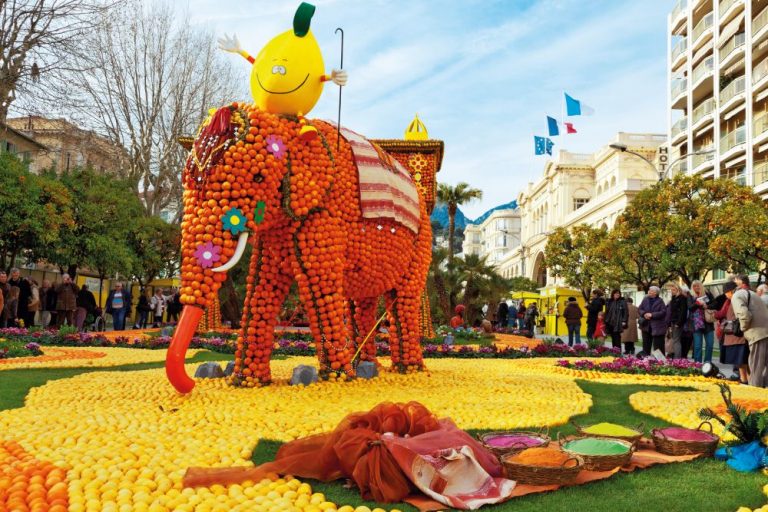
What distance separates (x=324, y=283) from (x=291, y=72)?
2373mm

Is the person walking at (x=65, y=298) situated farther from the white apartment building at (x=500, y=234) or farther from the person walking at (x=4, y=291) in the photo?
the white apartment building at (x=500, y=234)

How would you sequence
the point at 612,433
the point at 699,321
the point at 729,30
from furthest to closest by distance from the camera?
1. the point at 729,30
2. the point at 699,321
3. the point at 612,433

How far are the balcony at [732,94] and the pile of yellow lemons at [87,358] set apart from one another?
33755 millimetres

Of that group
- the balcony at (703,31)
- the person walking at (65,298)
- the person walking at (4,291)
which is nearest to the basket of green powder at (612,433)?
the person walking at (4,291)

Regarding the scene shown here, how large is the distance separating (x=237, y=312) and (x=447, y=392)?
17534 mm

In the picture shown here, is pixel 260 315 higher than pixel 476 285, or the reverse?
pixel 476 285

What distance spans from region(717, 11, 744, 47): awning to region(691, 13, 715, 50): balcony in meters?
1.85

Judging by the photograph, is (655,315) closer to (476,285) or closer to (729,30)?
(476,285)

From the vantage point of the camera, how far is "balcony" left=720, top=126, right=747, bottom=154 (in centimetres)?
3594

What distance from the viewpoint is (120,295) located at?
66.5 feet

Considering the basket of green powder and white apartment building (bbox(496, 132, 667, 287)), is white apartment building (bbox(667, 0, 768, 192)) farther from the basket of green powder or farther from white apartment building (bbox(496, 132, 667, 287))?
the basket of green powder

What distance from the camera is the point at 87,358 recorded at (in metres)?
11.1

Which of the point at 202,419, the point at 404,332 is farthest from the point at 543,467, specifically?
the point at 404,332

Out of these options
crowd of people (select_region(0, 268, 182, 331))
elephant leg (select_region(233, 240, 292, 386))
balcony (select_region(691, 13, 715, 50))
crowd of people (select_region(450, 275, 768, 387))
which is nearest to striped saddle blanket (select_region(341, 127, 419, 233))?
elephant leg (select_region(233, 240, 292, 386))
